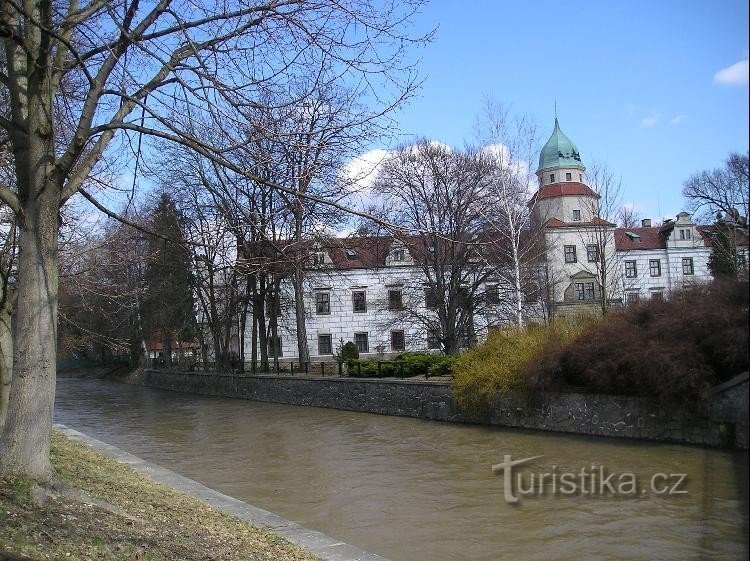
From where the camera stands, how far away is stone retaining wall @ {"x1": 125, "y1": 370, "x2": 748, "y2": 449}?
1312cm

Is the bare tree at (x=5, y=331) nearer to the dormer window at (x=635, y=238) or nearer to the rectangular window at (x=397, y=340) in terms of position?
the dormer window at (x=635, y=238)

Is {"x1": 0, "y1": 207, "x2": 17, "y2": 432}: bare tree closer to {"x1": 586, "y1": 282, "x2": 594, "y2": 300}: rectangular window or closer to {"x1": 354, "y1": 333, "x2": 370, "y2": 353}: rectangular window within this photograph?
{"x1": 586, "y1": 282, "x2": 594, "y2": 300}: rectangular window

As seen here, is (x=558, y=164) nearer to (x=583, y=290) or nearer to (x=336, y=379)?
(x=583, y=290)

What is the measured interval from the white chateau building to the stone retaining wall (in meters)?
4.95

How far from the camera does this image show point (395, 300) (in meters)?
41.5

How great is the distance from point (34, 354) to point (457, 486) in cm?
741

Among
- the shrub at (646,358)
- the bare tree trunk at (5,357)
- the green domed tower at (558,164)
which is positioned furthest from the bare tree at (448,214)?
the bare tree trunk at (5,357)

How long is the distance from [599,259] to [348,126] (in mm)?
25399

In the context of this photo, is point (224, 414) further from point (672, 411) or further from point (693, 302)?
point (693, 302)

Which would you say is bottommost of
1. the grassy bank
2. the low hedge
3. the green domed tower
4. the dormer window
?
the grassy bank

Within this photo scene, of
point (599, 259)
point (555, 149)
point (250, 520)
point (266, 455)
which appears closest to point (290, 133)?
point (250, 520)

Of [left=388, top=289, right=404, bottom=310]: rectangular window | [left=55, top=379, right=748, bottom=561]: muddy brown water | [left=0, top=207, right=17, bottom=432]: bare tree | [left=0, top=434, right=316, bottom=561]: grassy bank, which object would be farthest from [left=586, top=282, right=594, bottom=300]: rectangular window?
[left=0, top=434, right=316, bottom=561]: grassy bank

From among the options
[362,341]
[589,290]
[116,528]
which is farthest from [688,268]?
[362,341]

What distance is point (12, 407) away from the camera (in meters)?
6.70
